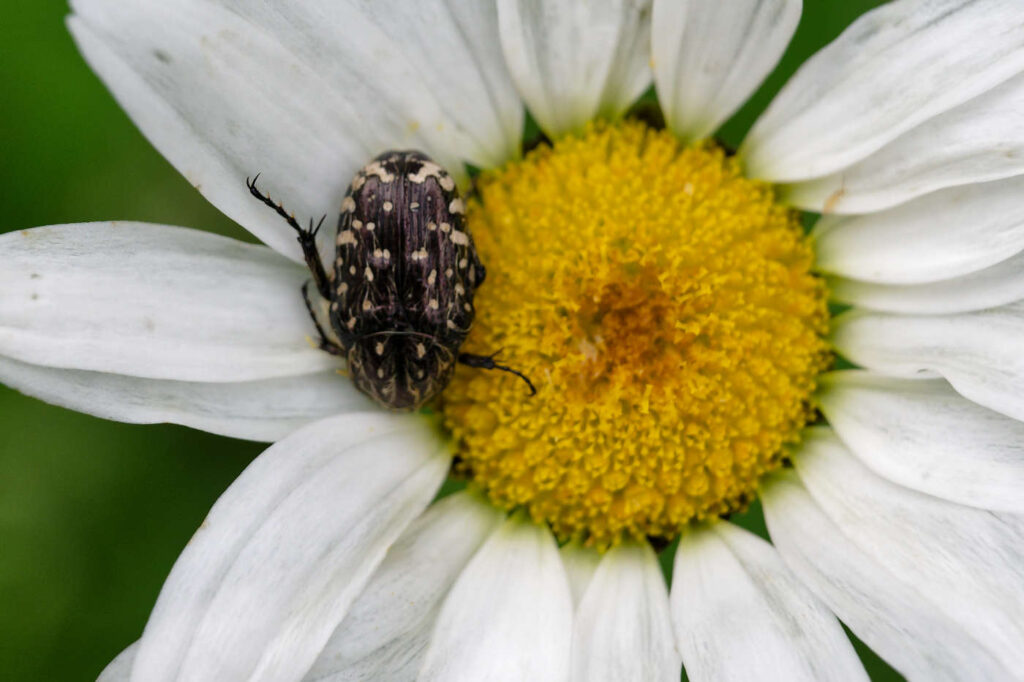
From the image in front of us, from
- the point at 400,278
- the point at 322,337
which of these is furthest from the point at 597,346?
the point at 322,337

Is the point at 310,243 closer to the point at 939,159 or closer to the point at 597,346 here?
the point at 597,346

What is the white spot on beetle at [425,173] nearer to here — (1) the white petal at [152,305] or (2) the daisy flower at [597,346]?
(2) the daisy flower at [597,346]

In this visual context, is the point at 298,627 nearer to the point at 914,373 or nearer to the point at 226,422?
the point at 226,422

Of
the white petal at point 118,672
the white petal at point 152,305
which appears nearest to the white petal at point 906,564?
the white petal at point 152,305

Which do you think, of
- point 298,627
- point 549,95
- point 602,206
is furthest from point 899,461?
point 298,627

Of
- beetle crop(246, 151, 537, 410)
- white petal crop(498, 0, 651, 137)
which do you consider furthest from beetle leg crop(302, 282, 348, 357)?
white petal crop(498, 0, 651, 137)
